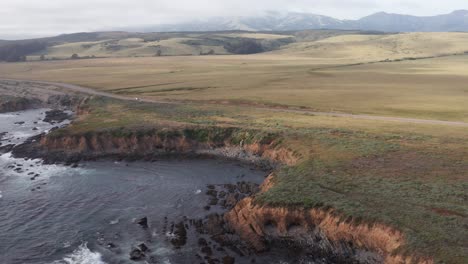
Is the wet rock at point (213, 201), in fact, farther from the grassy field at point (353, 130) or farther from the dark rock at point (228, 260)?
the dark rock at point (228, 260)

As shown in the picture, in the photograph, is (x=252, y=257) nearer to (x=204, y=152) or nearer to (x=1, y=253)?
(x=1, y=253)

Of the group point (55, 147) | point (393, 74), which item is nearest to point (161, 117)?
point (55, 147)

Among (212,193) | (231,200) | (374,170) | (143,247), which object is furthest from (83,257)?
(374,170)

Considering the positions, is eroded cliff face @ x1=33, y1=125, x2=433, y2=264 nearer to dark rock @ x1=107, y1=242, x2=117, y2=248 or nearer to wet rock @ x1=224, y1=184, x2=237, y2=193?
wet rock @ x1=224, y1=184, x2=237, y2=193

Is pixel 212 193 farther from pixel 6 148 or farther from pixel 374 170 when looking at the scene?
pixel 6 148

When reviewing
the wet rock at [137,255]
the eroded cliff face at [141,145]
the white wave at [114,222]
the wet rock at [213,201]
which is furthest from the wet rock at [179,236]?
the eroded cliff face at [141,145]

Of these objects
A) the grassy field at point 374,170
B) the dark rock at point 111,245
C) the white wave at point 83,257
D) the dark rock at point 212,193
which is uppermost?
the grassy field at point 374,170
